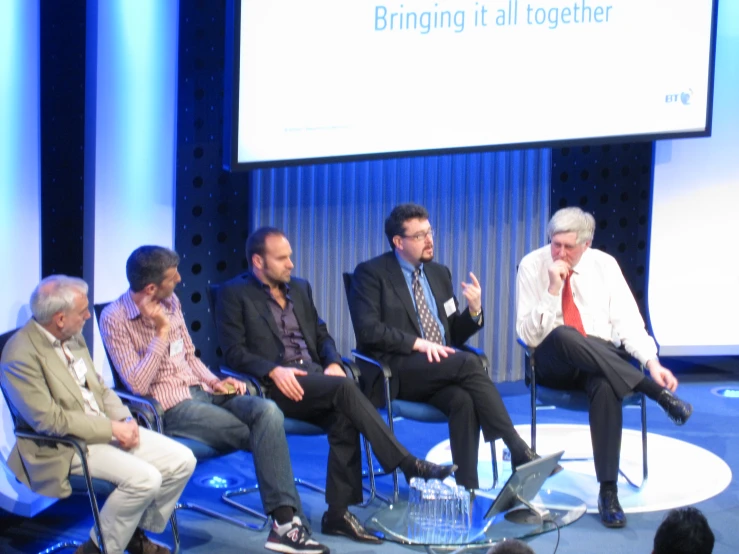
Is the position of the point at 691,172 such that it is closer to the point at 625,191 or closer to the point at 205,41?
the point at 625,191

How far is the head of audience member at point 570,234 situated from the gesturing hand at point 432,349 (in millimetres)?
693

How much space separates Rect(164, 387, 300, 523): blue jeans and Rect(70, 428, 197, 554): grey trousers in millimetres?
310

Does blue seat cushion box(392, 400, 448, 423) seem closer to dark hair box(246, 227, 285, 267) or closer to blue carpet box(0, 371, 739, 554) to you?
blue carpet box(0, 371, 739, 554)

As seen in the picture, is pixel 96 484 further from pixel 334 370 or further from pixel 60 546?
pixel 334 370

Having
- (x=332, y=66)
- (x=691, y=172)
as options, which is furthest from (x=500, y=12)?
(x=691, y=172)

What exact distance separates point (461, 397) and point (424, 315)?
22.9 inches

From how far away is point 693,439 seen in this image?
5469mm

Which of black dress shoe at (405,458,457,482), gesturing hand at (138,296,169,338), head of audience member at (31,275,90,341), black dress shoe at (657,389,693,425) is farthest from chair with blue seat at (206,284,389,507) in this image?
black dress shoe at (657,389,693,425)

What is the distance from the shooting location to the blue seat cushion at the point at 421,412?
4.43m

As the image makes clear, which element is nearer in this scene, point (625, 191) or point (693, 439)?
point (693, 439)

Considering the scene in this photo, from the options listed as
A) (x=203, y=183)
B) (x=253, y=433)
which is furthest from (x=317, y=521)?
(x=203, y=183)

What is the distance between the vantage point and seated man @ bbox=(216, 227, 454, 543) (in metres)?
4.06

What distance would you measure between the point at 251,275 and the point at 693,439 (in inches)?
101

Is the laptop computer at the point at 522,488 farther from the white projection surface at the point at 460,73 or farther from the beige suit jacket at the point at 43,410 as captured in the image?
the white projection surface at the point at 460,73
